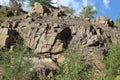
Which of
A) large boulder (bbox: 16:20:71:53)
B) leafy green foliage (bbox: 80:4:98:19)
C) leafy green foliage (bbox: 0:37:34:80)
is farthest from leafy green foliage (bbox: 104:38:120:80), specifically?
leafy green foliage (bbox: 80:4:98:19)

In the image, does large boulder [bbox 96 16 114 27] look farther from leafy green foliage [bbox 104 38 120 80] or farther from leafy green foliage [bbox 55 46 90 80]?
leafy green foliage [bbox 55 46 90 80]

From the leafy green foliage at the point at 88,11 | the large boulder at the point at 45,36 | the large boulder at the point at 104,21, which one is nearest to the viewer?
the large boulder at the point at 45,36

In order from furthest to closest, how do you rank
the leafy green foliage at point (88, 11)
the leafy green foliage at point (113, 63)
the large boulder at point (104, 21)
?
the leafy green foliage at point (88, 11) → the large boulder at point (104, 21) → the leafy green foliage at point (113, 63)

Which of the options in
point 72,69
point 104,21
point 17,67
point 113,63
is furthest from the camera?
point 104,21

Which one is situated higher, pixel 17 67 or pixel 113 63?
pixel 17 67

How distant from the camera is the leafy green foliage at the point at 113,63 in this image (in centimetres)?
5653

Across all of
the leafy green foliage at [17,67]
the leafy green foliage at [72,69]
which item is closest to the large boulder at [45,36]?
the leafy green foliage at [72,69]

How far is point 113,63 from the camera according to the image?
190 ft

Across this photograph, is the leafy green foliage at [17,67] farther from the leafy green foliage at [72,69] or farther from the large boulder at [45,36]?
the large boulder at [45,36]

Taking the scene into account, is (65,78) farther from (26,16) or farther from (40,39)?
(26,16)

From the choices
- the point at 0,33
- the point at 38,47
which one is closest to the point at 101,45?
the point at 38,47

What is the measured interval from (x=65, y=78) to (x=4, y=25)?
74.8 ft

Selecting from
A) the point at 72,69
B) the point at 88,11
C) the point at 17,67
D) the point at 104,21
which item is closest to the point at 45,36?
the point at 104,21

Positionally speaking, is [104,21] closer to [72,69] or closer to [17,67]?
[72,69]
